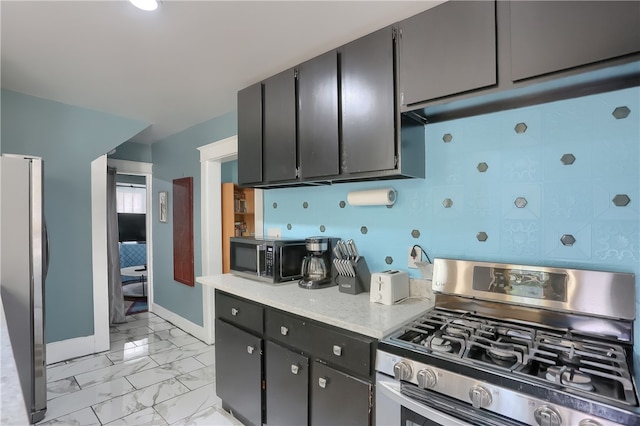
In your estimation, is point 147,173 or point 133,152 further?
point 147,173

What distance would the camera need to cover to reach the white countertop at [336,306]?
1383mm

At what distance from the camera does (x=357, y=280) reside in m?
1.89

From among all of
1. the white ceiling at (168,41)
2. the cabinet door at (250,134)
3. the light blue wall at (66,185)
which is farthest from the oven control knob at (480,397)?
the light blue wall at (66,185)

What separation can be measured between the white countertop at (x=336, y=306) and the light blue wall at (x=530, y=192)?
0.30 m

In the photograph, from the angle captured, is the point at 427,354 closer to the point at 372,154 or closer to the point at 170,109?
the point at 372,154

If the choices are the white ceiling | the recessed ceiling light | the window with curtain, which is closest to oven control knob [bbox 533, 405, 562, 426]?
the white ceiling

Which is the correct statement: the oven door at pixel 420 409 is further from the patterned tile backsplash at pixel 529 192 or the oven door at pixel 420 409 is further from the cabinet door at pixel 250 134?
the cabinet door at pixel 250 134

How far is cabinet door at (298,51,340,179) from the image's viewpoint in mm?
1845

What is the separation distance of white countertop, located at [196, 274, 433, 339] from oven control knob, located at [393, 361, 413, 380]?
13cm

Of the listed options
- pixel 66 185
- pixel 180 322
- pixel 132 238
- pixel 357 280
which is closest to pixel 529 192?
pixel 357 280

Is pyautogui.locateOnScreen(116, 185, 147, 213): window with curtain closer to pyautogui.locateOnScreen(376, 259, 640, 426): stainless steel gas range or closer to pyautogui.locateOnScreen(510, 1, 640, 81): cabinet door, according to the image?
pyautogui.locateOnScreen(376, 259, 640, 426): stainless steel gas range

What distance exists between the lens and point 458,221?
1.67 meters

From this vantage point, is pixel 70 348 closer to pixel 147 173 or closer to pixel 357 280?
pixel 147 173

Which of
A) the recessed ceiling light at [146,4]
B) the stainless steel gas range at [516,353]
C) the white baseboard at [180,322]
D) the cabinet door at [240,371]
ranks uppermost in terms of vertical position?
the recessed ceiling light at [146,4]
